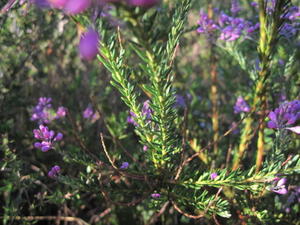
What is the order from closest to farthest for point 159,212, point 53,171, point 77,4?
1. point 77,4
2. point 53,171
3. point 159,212

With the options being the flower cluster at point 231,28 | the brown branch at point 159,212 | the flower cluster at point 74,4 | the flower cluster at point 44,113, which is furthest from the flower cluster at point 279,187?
the flower cluster at point 44,113

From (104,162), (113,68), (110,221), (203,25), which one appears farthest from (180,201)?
(203,25)

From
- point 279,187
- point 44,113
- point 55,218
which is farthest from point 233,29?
point 55,218

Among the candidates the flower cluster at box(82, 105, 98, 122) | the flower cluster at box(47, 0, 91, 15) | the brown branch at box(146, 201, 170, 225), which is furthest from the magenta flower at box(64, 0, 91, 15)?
the flower cluster at box(82, 105, 98, 122)

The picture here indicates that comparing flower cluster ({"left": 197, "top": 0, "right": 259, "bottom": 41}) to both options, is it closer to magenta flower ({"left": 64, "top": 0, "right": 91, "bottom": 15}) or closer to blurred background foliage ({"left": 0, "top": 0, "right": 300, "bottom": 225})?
blurred background foliage ({"left": 0, "top": 0, "right": 300, "bottom": 225})

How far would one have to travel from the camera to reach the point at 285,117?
34.7 inches

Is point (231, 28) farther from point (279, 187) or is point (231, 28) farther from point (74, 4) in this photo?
point (74, 4)

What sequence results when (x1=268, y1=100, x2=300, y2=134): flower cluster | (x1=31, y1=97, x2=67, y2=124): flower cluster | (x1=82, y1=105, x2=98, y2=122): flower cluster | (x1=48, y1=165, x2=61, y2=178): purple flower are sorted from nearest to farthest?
(x1=268, y1=100, x2=300, y2=134): flower cluster, (x1=48, y1=165, x2=61, y2=178): purple flower, (x1=31, y1=97, x2=67, y2=124): flower cluster, (x1=82, y1=105, x2=98, y2=122): flower cluster

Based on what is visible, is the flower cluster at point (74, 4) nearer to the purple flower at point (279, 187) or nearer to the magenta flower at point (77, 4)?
the magenta flower at point (77, 4)

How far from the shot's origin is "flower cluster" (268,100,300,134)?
875mm

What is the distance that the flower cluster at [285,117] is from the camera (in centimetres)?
87

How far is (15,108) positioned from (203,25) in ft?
3.67

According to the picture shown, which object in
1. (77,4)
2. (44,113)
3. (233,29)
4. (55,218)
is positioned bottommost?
(55,218)

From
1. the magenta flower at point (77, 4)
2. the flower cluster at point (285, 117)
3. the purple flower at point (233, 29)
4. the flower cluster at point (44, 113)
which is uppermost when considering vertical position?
the magenta flower at point (77, 4)
